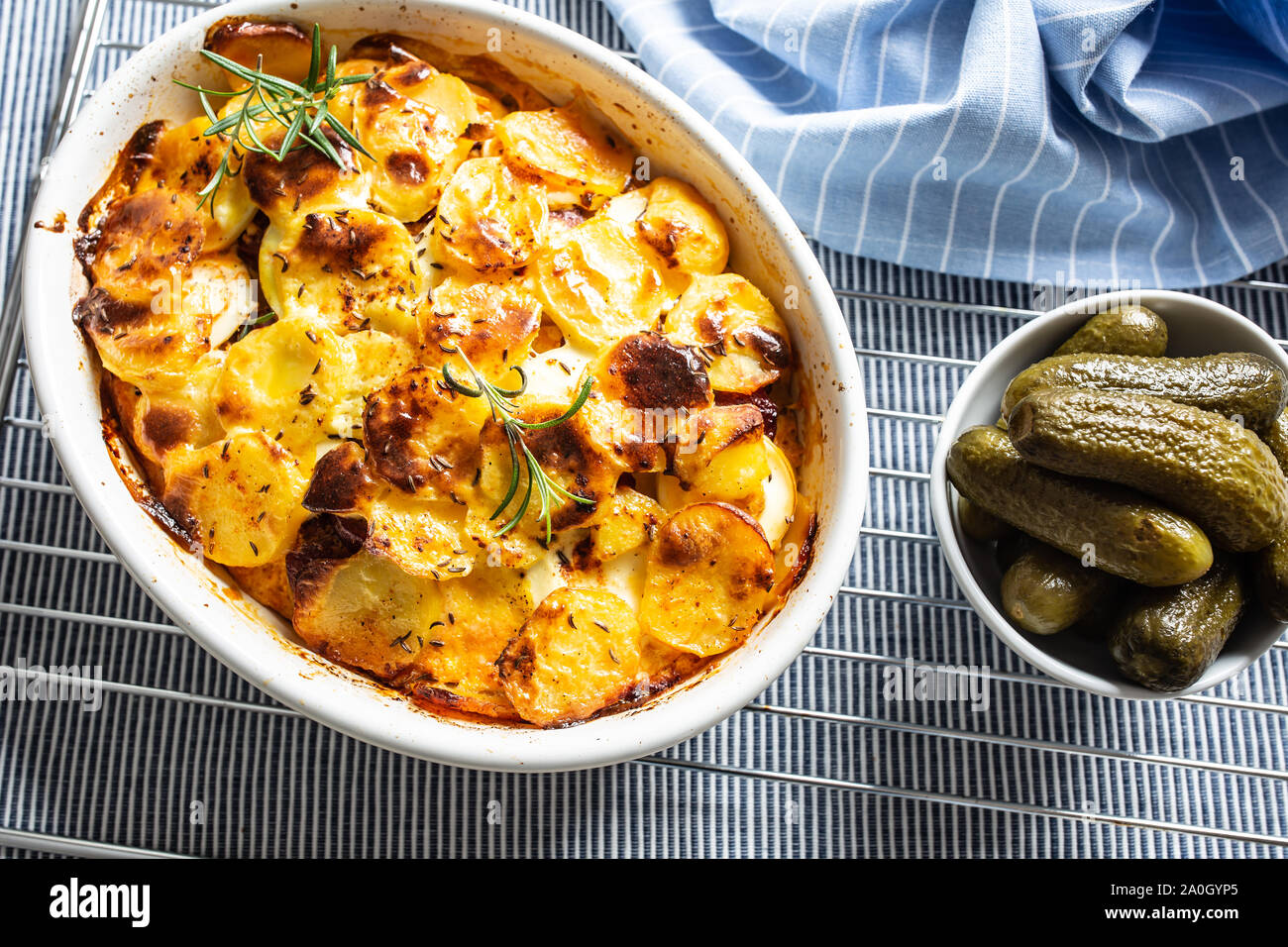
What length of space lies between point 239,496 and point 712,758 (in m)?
1.03

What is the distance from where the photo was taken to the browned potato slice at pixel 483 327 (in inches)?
61.3

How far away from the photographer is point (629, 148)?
181 centimetres

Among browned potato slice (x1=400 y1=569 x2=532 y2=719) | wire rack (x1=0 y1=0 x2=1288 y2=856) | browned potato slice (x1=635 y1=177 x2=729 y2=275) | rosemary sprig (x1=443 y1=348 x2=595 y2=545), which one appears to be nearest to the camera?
rosemary sprig (x1=443 y1=348 x2=595 y2=545)

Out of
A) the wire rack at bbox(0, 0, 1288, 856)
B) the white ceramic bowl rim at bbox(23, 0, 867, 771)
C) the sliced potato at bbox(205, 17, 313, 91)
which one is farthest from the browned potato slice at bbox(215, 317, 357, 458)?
the wire rack at bbox(0, 0, 1288, 856)

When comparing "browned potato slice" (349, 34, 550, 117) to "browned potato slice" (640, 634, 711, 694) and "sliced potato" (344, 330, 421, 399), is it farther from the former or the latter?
"browned potato slice" (640, 634, 711, 694)

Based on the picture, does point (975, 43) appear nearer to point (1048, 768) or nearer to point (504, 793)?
point (1048, 768)

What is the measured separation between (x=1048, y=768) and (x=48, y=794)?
78.0 inches

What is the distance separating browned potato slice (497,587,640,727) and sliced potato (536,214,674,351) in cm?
42

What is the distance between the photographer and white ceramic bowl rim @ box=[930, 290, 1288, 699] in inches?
66.9

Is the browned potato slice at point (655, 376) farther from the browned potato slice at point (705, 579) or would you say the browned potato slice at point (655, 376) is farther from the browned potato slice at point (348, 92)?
the browned potato slice at point (348, 92)

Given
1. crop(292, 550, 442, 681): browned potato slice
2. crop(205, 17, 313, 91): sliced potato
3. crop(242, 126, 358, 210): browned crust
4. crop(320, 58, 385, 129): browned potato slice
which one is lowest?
crop(292, 550, 442, 681): browned potato slice
